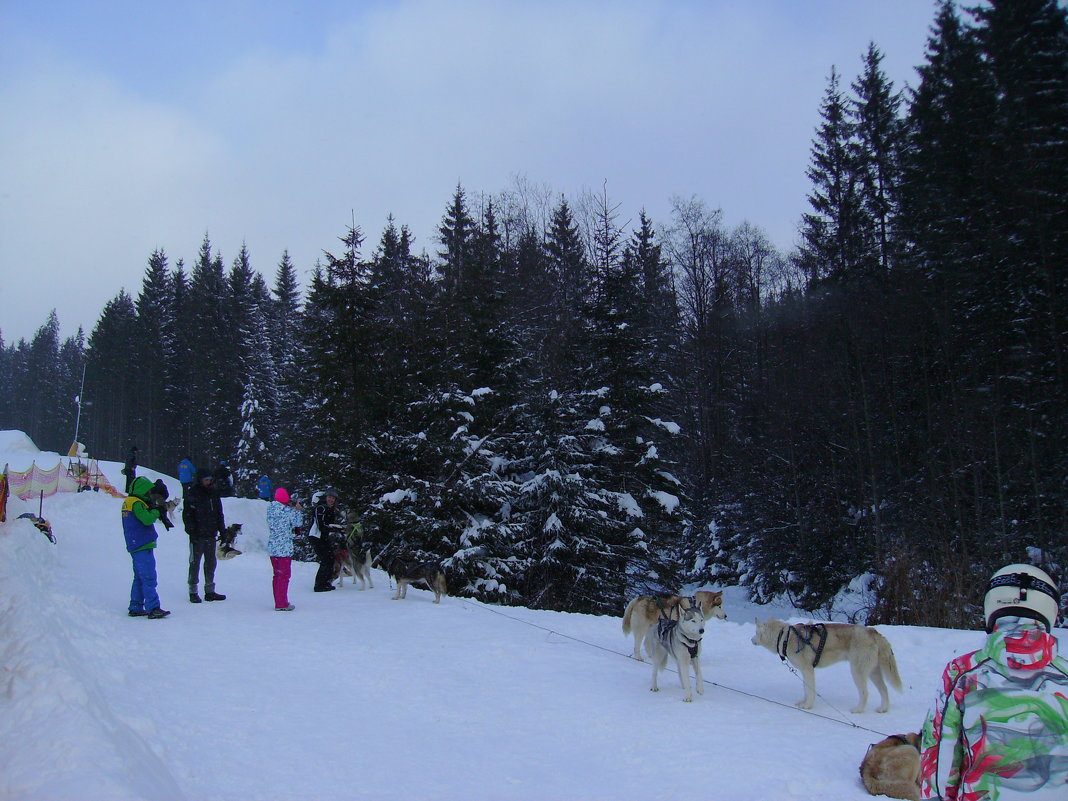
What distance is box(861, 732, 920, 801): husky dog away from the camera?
15.9 feet

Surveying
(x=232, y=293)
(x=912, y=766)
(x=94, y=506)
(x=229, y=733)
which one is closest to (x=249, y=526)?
(x=94, y=506)

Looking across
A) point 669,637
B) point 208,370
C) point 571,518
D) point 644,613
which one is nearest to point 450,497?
point 571,518

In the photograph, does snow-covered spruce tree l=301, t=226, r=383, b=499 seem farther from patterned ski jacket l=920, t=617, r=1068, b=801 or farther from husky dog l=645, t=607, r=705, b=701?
patterned ski jacket l=920, t=617, r=1068, b=801

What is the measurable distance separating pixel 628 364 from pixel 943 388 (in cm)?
1096

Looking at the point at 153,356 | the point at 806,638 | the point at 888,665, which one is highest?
the point at 153,356

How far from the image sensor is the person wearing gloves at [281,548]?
443 inches

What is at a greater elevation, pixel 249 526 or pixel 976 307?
pixel 976 307

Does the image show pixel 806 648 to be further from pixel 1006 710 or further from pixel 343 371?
pixel 343 371

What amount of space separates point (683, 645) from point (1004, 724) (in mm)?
4991

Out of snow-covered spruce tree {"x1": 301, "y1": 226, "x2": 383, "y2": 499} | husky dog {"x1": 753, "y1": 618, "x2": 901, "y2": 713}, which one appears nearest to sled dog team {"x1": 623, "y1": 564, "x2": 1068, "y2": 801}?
husky dog {"x1": 753, "y1": 618, "x2": 901, "y2": 713}

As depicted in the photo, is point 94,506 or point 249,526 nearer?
point 94,506

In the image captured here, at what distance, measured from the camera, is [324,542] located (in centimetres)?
1416

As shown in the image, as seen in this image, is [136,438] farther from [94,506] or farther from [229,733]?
[229,733]

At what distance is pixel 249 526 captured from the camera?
39.1 meters
